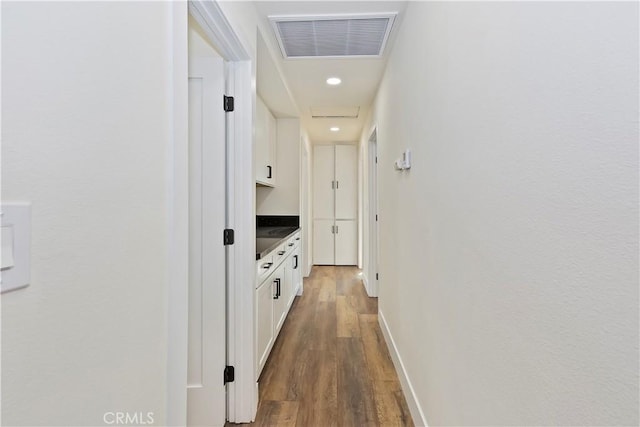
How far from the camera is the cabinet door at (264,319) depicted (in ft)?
6.63

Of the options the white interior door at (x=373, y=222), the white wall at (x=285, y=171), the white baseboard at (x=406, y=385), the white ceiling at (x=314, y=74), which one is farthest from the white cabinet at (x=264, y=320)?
the white interior door at (x=373, y=222)

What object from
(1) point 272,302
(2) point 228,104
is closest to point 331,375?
(1) point 272,302

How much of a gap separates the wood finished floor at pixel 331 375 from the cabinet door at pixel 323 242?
238 centimetres

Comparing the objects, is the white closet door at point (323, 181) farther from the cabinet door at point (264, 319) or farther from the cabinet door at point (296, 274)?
the cabinet door at point (264, 319)

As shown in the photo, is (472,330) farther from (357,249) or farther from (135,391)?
(357,249)

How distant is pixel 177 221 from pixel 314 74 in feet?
7.79

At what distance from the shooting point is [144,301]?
824mm

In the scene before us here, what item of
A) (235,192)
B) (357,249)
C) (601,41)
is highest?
(601,41)

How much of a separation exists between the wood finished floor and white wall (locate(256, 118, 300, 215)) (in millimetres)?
1295

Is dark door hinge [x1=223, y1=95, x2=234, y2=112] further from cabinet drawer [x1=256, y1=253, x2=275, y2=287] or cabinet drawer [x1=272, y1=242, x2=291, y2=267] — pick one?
cabinet drawer [x1=272, y1=242, x2=291, y2=267]

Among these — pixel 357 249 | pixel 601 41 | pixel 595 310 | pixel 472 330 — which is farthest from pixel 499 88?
pixel 357 249

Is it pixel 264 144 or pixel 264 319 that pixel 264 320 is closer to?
pixel 264 319

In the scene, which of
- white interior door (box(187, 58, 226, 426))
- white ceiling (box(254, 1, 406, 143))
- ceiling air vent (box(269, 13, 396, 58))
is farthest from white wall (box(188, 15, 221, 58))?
ceiling air vent (box(269, 13, 396, 58))

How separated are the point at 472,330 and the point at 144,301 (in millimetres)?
976
